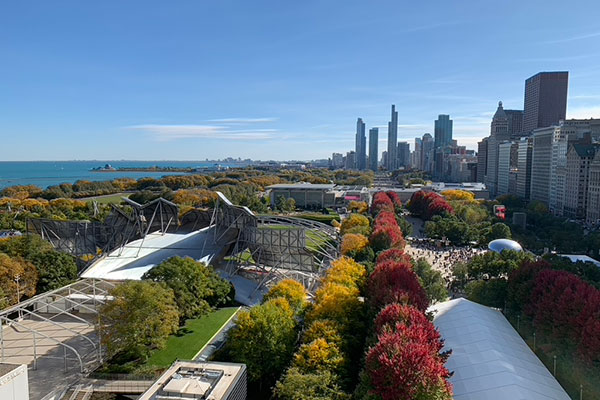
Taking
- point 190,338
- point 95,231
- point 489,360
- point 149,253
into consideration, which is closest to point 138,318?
point 190,338

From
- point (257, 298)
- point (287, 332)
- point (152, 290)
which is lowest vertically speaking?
point (257, 298)

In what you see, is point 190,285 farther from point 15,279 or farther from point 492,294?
point 492,294

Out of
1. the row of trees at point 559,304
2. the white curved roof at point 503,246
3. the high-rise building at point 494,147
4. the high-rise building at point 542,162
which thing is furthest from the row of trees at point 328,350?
the high-rise building at point 494,147

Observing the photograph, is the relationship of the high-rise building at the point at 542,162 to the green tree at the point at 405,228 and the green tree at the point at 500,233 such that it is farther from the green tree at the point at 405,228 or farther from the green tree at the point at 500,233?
the green tree at the point at 405,228

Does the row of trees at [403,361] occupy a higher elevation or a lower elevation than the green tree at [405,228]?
higher

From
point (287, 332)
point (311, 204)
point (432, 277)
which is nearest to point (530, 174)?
point (311, 204)

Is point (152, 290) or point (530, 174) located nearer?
point (152, 290)

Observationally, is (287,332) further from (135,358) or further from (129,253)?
(129,253)
